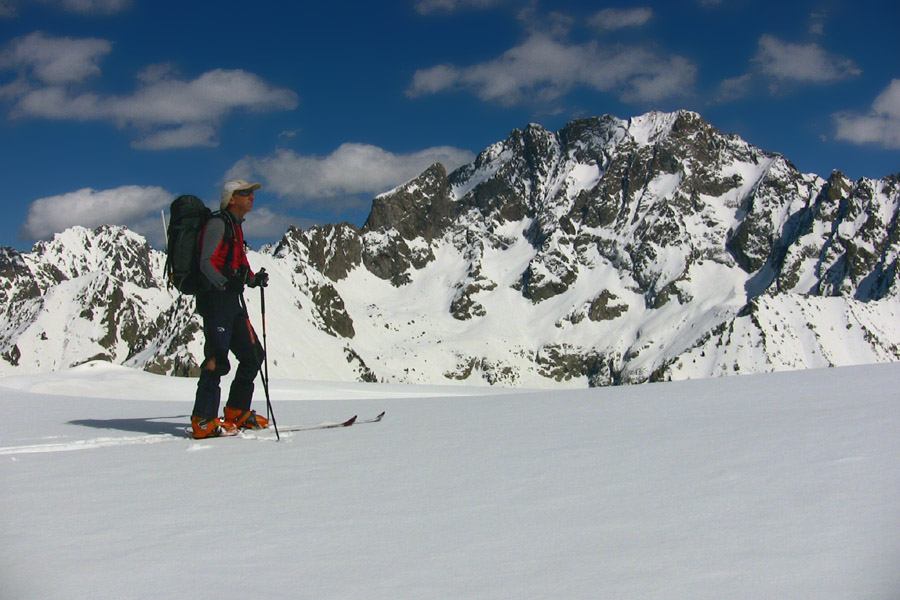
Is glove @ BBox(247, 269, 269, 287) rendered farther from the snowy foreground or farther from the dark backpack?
the snowy foreground

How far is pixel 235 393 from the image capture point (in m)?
8.55

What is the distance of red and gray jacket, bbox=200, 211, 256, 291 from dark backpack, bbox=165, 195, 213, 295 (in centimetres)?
11

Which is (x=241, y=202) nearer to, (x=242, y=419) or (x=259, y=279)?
(x=259, y=279)

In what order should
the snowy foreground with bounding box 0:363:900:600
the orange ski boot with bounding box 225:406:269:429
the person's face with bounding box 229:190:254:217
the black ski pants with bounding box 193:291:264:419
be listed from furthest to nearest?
the person's face with bounding box 229:190:254:217 < the orange ski boot with bounding box 225:406:269:429 < the black ski pants with bounding box 193:291:264:419 < the snowy foreground with bounding box 0:363:900:600

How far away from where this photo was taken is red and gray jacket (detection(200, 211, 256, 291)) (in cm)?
802

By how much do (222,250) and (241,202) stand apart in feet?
2.41

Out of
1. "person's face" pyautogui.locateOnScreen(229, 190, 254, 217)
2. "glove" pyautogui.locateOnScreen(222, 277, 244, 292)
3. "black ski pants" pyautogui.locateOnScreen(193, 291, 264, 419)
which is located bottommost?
"black ski pants" pyautogui.locateOnScreen(193, 291, 264, 419)

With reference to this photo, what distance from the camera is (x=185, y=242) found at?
8.09 metres

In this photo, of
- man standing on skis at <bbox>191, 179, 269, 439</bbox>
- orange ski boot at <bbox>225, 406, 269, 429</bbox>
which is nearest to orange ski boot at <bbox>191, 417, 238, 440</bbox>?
man standing on skis at <bbox>191, 179, 269, 439</bbox>

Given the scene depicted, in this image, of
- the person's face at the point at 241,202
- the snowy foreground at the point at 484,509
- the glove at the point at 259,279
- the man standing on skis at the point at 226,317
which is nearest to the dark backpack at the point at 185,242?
the man standing on skis at the point at 226,317

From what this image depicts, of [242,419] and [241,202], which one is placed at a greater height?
[241,202]

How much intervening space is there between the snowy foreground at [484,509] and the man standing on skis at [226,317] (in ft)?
2.04

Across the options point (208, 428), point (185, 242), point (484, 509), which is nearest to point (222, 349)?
point (208, 428)

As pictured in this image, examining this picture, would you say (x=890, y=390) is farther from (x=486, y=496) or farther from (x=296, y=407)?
(x=296, y=407)
